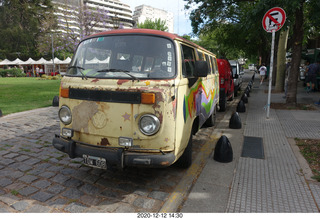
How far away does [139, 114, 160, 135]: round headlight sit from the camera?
2.99 meters

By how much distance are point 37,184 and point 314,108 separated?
9810 millimetres

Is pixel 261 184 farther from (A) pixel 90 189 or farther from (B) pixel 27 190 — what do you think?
(B) pixel 27 190

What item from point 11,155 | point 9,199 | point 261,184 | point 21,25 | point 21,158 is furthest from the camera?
point 21,25

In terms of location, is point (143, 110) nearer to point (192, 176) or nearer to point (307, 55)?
point (192, 176)

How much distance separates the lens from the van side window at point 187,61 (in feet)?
12.0

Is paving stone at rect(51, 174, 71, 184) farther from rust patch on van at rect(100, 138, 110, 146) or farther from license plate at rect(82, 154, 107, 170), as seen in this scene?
rust patch on van at rect(100, 138, 110, 146)

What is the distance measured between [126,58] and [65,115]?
1.23m

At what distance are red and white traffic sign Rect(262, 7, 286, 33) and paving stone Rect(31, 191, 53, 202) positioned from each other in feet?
24.0

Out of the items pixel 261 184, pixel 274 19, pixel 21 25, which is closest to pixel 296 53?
pixel 274 19

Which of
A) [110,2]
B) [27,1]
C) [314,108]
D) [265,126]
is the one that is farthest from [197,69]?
[110,2]

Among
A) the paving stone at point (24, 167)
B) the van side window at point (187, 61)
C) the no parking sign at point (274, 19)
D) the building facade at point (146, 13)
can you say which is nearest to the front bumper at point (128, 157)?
the van side window at point (187, 61)

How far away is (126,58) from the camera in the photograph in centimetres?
346

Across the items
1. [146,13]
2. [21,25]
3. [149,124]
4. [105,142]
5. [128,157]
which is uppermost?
[146,13]

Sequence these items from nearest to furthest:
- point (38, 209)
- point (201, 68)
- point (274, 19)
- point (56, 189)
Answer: point (38, 209)
point (56, 189)
point (201, 68)
point (274, 19)
